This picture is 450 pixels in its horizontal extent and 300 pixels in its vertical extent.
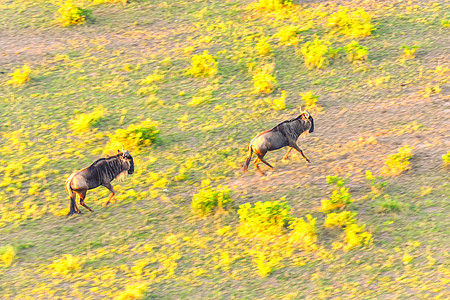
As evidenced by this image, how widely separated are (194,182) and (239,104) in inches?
111

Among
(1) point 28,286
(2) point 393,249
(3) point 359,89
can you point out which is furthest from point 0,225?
(3) point 359,89

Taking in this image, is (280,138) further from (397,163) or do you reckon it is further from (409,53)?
(409,53)

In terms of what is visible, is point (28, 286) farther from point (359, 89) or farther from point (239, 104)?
point (359, 89)

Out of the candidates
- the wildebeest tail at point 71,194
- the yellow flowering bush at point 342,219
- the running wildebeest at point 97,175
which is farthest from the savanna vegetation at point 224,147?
the running wildebeest at point 97,175

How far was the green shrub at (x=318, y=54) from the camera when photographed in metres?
13.9

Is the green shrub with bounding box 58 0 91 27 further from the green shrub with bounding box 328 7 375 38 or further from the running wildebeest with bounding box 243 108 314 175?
the running wildebeest with bounding box 243 108 314 175

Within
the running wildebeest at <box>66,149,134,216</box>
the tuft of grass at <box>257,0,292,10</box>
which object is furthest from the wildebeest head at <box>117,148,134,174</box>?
the tuft of grass at <box>257,0,292,10</box>

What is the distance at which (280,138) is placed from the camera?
418 inches

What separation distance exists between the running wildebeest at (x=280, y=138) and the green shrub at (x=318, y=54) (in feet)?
11.0

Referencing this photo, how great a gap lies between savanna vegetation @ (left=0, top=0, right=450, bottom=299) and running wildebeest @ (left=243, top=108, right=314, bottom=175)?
0.44 meters

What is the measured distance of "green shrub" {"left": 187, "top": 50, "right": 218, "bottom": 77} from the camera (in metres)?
13.8

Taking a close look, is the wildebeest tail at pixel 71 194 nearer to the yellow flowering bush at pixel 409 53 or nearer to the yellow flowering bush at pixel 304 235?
the yellow flowering bush at pixel 304 235

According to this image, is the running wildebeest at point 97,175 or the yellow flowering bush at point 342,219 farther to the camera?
the running wildebeest at point 97,175

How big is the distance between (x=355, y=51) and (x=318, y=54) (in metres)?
0.97
